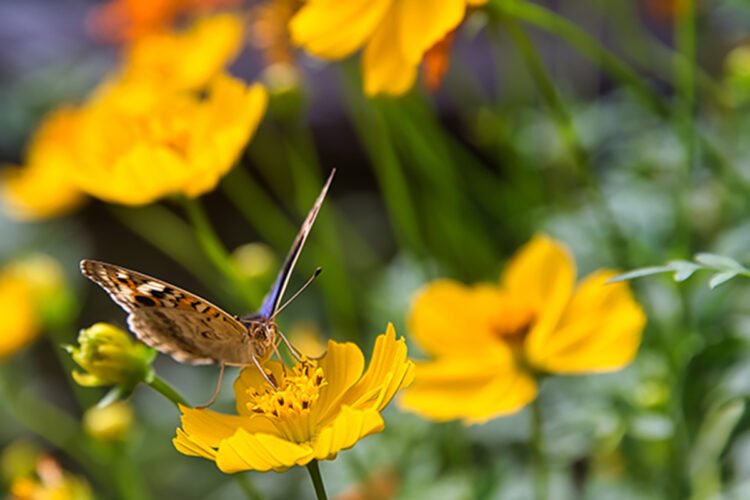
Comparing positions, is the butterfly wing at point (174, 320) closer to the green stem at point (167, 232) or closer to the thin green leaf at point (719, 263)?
the thin green leaf at point (719, 263)

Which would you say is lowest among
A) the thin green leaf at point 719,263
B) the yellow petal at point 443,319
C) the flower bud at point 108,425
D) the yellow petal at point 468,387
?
the flower bud at point 108,425

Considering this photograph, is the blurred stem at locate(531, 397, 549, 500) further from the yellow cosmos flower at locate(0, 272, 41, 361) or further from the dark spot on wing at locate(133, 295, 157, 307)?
the yellow cosmos flower at locate(0, 272, 41, 361)

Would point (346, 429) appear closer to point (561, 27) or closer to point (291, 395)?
point (291, 395)

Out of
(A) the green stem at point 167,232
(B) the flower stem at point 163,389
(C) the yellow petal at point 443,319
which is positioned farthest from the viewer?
(A) the green stem at point 167,232

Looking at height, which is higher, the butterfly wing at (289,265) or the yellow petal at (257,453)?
the butterfly wing at (289,265)

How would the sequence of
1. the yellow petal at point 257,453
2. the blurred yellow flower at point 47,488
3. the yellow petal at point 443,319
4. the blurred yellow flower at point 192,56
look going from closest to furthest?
the yellow petal at point 257,453 → the blurred yellow flower at point 47,488 → the yellow petal at point 443,319 → the blurred yellow flower at point 192,56

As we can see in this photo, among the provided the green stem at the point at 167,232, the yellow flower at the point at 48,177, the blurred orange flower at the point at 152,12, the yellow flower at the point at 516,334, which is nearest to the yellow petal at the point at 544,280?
the yellow flower at the point at 516,334

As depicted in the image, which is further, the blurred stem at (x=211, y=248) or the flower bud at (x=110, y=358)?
the blurred stem at (x=211, y=248)
